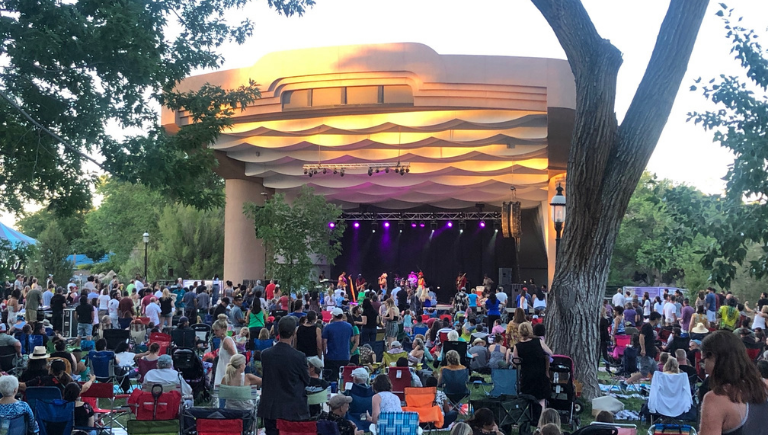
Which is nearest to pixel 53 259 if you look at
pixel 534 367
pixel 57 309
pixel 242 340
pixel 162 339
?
pixel 57 309

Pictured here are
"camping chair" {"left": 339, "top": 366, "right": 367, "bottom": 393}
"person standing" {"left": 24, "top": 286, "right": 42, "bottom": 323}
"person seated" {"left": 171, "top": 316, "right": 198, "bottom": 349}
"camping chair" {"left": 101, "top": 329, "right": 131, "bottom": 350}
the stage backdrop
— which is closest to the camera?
"camping chair" {"left": 339, "top": 366, "right": 367, "bottom": 393}

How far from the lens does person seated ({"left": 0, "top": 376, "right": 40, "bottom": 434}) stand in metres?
6.13

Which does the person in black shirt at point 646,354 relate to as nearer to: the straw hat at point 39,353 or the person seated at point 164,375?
the person seated at point 164,375

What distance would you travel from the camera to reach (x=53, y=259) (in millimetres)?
31344

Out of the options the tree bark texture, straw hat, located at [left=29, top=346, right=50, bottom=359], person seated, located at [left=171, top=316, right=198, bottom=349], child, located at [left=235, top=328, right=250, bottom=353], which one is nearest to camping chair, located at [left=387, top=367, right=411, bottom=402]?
the tree bark texture

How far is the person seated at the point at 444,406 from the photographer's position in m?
8.51

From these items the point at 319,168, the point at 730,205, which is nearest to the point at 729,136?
the point at 730,205

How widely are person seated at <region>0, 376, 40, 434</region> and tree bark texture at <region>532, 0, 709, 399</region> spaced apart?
22.6ft

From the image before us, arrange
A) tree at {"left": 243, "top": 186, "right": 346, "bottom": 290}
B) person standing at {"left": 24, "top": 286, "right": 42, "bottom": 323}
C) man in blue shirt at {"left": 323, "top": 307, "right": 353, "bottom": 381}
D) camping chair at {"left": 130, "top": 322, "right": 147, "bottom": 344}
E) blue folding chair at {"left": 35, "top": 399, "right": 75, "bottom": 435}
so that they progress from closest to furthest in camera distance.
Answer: blue folding chair at {"left": 35, "top": 399, "right": 75, "bottom": 435}
man in blue shirt at {"left": 323, "top": 307, "right": 353, "bottom": 381}
camping chair at {"left": 130, "top": 322, "right": 147, "bottom": 344}
person standing at {"left": 24, "top": 286, "right": 42, "bottom": 323}
tree at {"left": 243, "top": 186, "right": 346, "bottom": 290}

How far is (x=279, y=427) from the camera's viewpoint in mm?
5938

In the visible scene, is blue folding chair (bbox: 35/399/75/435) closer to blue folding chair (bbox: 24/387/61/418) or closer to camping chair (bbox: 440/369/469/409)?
blue folding chair (bbox: 24/387/61/418)

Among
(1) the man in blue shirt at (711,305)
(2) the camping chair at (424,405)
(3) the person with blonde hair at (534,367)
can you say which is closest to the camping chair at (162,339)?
(2) the camping chair at (424,405)

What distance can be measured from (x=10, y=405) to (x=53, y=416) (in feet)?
2.85

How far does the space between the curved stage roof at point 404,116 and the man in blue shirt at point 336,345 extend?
1110 cm
